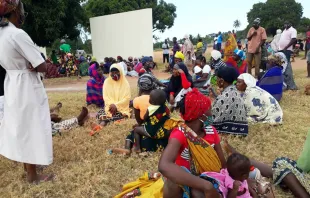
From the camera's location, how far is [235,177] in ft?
8.11

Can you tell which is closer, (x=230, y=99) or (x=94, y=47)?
(x=230, y=99)

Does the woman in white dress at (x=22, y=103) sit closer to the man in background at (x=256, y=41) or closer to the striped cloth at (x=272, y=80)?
the striped cloth at (x=272, y=80)

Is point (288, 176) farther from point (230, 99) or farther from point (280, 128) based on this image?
point (280, 128)

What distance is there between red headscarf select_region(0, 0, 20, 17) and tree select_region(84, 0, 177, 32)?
56.7 ft

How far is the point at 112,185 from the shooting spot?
3463mm

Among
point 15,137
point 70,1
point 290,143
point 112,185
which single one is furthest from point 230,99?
point 70,1

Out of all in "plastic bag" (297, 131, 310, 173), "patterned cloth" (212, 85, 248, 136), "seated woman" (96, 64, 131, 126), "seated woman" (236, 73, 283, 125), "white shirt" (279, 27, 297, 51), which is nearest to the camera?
"plastic bag" (297, 131, 310, 173)

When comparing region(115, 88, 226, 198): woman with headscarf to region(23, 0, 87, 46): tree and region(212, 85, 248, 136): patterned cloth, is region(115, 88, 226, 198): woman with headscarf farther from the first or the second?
region(23, 0, 87, 46): tree

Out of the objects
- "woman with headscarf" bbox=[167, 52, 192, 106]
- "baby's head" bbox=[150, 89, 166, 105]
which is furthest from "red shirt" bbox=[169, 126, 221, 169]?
"woman with headscarf" bbox=[167, 52, 192, 106]

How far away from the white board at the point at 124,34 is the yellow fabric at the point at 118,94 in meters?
10.6

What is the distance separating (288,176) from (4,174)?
124 inches

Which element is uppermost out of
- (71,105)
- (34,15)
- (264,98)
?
(34,15)

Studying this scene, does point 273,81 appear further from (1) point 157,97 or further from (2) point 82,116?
(2) point 82,116

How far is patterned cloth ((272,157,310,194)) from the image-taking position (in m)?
2.92
